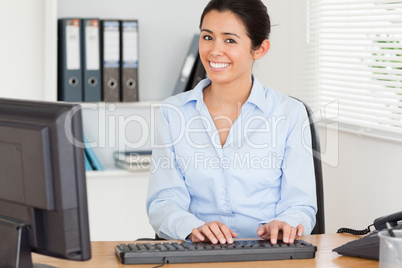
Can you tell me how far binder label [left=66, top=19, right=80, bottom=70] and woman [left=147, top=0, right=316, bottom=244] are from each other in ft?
4.18

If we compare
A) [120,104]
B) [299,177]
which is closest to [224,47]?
[299,177]

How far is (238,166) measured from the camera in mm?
2072

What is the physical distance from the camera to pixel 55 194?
1224 millimetres

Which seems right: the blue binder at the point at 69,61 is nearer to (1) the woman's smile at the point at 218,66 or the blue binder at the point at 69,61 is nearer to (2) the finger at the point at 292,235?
(1) the woman's smile at the point at 218,66

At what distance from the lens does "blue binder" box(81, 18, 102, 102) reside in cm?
329

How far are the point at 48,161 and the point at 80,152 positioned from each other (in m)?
0.06

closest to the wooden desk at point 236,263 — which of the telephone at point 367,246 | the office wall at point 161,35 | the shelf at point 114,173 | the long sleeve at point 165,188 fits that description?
the telephone at point 367,246

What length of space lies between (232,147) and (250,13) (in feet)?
1.53

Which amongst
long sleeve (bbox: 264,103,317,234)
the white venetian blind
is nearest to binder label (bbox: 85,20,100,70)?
the white venetian blind

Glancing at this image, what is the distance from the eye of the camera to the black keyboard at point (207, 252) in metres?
1.56

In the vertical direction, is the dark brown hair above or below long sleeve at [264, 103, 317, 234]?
above

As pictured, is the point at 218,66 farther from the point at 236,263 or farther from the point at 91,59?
the point at 91,59

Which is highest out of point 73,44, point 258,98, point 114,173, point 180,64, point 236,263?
point 73,44

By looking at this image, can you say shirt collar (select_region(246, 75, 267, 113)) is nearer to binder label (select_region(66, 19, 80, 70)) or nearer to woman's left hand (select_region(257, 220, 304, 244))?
woman's left hand (select_region(257, 220, 304, 244))
